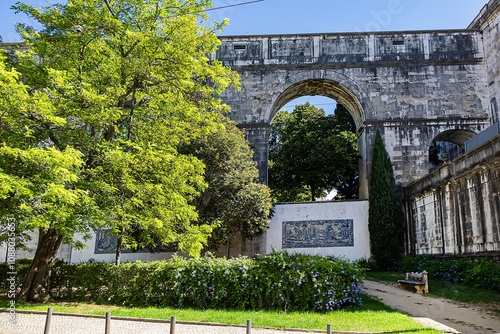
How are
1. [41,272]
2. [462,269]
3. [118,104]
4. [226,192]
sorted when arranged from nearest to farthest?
[41,272] → [118,104] → [462,269] → [226,192]

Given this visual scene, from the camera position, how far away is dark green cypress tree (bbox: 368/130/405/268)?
55.9ft

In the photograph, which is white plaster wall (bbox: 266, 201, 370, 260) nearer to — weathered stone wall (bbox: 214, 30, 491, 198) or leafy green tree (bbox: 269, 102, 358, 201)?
weathered stone wall (bbox: 214, 30, 491, 198)

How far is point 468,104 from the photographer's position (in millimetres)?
19266

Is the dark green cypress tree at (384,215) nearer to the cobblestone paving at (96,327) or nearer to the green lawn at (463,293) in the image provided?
the green lawn at (463,293)

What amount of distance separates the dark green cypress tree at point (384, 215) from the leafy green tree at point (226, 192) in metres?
5.03

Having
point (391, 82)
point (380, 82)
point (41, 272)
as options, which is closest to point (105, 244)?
point (41, 272)

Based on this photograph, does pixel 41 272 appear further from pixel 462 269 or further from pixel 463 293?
pixel 462 269

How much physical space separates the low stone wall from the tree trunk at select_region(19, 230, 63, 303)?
11.9 meters

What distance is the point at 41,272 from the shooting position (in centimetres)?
968

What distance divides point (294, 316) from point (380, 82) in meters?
15.3

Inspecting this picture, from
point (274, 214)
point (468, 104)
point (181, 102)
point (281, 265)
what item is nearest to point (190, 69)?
point (181, 102)

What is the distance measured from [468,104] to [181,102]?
15.4 m

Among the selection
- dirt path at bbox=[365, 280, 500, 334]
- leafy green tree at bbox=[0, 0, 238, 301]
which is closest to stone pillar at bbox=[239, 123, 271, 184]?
leafy green tree at bbox=[0, 0, 238, 301]

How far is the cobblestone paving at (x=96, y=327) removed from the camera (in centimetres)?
671
